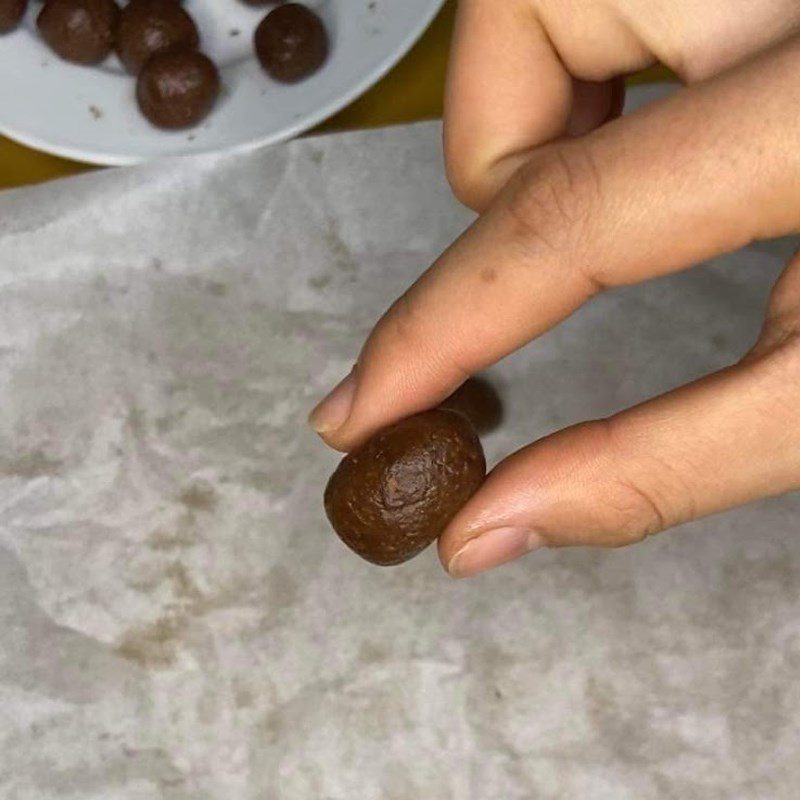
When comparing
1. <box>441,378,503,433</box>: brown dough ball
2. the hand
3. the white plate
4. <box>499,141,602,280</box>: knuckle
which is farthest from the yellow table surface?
<box>499,141,602,280</box>: knuckle

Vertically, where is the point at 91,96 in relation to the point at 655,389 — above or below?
above

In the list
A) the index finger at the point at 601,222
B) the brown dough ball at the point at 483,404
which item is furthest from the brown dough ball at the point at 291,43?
the index finger at the point at 601,222

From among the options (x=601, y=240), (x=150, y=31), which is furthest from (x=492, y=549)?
(x=150, y=31)

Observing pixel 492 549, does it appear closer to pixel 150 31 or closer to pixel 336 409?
pixel 336 409

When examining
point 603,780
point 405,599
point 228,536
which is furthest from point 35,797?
point 603,780

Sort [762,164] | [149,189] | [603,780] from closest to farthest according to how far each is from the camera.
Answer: [762,164]
[603,780]
[149,189]

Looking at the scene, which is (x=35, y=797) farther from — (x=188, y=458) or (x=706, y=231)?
(x=706, y=231)
